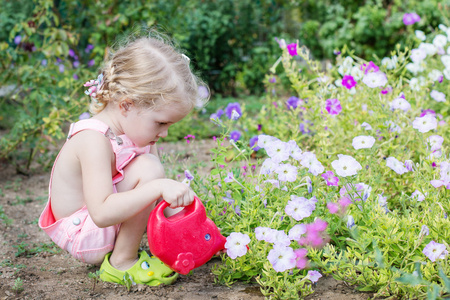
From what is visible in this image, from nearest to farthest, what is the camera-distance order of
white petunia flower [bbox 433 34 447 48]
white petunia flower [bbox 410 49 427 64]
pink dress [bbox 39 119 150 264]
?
pink dress [bbox 39 119 150 264]
white petunia flower [bbox 410 49 427 64]
white petunia flower [bbox 433 34 447 48]

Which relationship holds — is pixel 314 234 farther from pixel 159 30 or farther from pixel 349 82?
pixel 159 30

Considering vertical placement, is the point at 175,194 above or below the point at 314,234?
above

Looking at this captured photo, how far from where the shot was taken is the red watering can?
5.00ft

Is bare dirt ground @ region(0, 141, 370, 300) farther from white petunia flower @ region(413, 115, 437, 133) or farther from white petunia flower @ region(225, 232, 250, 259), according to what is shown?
white petunia flower @ region(413, 115, 437, 133)

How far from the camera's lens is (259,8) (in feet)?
21.4

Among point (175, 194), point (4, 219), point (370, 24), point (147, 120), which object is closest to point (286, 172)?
point (175, 194)

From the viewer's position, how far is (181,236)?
1.54 meters

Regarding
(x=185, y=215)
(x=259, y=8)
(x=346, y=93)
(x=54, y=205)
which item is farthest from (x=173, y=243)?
(x=259, y=8)

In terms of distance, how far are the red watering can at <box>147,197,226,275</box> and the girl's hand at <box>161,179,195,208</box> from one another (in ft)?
0.16

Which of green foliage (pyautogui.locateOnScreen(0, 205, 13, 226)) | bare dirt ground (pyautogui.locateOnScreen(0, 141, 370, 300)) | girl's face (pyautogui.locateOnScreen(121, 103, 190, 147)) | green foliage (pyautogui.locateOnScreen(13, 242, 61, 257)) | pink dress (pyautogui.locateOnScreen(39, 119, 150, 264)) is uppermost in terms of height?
girl's face (pyautogui.locateOnScreen(121, 103, 190, 147))

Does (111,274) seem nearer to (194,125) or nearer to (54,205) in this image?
(54,205)

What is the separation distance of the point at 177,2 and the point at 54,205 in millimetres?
3389

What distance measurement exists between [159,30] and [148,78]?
279cm

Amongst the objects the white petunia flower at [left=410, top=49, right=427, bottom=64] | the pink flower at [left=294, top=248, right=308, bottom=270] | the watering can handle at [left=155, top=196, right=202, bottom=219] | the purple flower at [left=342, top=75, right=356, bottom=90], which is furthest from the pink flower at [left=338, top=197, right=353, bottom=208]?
the white petunia flower at [left=410, top=49, right=427, bottom=64]
